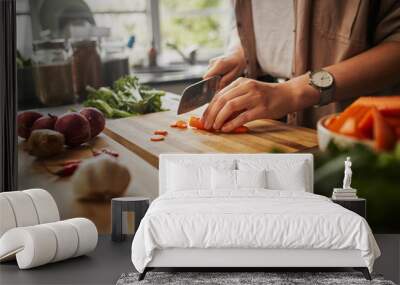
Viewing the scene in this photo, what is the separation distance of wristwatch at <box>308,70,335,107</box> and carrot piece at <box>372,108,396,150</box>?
0.36 m

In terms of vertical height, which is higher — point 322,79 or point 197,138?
point 322,79

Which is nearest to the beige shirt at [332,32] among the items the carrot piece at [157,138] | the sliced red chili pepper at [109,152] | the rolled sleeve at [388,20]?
the rolled sleeve at [388,20]

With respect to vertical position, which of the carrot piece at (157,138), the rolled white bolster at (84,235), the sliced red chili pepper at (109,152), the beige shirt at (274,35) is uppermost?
the beige shirt at (274,35)

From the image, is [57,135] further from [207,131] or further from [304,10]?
[304,10]

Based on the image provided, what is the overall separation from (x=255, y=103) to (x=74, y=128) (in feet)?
4.91

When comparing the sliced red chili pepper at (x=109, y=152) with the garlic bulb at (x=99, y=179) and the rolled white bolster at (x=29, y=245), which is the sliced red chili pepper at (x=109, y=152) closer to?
the garlic bulb at (x=99, y=179)

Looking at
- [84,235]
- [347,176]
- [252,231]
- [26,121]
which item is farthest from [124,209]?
[347,176]

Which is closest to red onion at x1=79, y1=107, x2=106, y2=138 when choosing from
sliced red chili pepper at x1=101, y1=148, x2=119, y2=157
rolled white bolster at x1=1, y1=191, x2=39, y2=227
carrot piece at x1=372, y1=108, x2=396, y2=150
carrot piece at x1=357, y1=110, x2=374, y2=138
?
sliced red chili pepper at x1=101, y1=148, x2=119, y2=157

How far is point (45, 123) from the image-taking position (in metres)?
5.93

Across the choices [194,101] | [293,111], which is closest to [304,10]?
[293,111]

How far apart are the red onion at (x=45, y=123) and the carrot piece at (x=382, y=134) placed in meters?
2.58

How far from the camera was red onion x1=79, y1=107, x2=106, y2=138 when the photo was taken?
5875 millimetres

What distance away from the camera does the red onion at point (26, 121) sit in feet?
19.5

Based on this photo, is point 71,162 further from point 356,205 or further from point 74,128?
point 356,205
